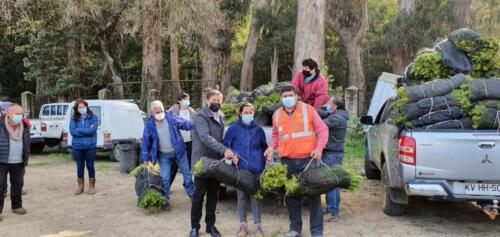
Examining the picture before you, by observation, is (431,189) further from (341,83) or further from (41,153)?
(341,83)

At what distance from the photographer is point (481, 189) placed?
5914 millimetres

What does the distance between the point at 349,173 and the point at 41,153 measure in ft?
43.0

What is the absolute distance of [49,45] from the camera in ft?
80.4

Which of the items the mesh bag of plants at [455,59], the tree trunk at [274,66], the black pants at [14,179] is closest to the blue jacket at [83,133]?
the black pants at [14,179]

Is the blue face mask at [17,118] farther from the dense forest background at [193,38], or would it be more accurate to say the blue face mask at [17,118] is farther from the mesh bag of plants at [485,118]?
the dense forest background at [193,38]

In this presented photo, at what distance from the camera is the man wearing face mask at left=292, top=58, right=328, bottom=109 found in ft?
22.7

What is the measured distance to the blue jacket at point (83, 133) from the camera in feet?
29.2

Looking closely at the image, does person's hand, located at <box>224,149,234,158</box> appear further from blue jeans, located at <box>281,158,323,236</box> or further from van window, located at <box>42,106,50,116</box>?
van window, located at <box>42,106,50,116</box>

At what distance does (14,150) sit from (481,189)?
6.23m

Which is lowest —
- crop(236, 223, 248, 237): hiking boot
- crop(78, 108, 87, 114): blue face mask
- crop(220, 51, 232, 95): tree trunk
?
crop(236, 223, 248, 237): hiking boot

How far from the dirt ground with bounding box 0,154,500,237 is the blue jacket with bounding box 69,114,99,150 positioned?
89 cm

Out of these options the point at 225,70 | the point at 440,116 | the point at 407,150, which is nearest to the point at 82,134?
the point at 407,150

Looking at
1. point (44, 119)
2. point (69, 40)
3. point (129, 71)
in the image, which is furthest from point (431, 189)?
point (129, 71)

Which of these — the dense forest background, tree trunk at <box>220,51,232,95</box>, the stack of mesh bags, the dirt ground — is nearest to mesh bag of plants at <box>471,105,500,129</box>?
the stack of mesh bags
